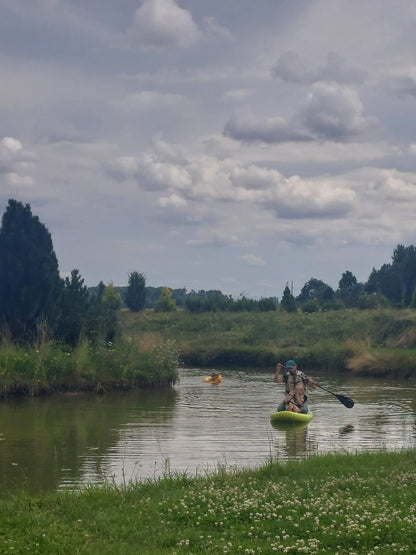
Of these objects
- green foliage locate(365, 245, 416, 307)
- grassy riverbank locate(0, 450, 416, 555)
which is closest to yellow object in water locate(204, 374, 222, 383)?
grassy riverbank locate(0, 450, 416, 555)

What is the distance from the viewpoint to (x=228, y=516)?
10742mm

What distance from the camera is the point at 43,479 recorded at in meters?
16.6

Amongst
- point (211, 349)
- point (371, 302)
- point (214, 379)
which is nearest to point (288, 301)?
point (371, 302)

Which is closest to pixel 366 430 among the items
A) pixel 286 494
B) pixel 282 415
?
pixel 282 415

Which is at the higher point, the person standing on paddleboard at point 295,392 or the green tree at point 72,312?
the green tree at point 72,312

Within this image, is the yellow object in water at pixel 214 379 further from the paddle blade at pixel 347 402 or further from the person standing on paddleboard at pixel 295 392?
the person standing on paddleboard at pixel 295 392

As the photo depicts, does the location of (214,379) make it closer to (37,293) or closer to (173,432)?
(37,293)

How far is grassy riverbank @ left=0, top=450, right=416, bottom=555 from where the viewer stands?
31.0ft

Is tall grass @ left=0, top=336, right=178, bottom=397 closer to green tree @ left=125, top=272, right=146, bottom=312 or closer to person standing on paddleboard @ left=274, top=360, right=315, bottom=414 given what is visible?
person standing on paddleboard @ left=274, top=360, right=315, bottom=414

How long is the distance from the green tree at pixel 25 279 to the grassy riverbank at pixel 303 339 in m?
7.73

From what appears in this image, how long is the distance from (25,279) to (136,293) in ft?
173

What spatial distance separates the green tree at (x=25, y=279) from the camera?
117ft

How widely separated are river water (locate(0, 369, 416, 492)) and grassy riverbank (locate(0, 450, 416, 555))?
2115 millimetres

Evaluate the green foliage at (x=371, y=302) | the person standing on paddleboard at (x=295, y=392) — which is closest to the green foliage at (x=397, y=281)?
the green foliage at (x=371, y=302)
